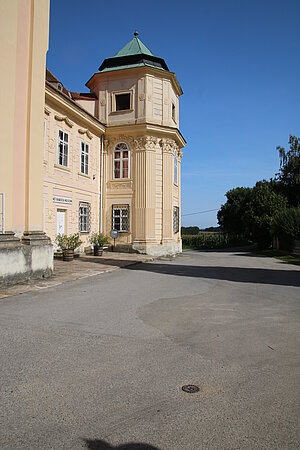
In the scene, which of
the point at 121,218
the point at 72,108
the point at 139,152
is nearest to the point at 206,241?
the point at 121,218

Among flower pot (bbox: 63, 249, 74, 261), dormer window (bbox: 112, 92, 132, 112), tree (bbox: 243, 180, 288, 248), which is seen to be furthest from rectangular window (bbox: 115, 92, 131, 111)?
tree (bbox: 243, 180, 288, 248)

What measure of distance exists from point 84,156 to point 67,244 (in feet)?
21.0

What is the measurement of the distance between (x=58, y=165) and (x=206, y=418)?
17249mm

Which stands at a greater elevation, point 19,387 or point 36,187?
point 36,187

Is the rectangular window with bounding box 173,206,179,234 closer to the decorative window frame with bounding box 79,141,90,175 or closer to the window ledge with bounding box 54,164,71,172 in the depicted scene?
the decorative window frame with bounding box 79,141,90,175

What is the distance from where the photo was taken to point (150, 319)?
21.0 feet

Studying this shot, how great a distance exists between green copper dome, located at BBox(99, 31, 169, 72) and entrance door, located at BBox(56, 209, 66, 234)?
1106 centimetres

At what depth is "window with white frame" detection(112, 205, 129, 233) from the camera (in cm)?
2408

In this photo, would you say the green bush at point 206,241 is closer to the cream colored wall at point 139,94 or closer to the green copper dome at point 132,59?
the cream colored wall at point 139,94

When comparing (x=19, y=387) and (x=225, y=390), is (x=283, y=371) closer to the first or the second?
(x=225, y=390)

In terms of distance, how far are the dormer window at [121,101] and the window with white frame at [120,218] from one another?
650 centimetres

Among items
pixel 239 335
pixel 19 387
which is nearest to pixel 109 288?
pixel 239 335

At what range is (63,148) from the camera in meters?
19.5

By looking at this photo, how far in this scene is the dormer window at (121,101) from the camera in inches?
958
